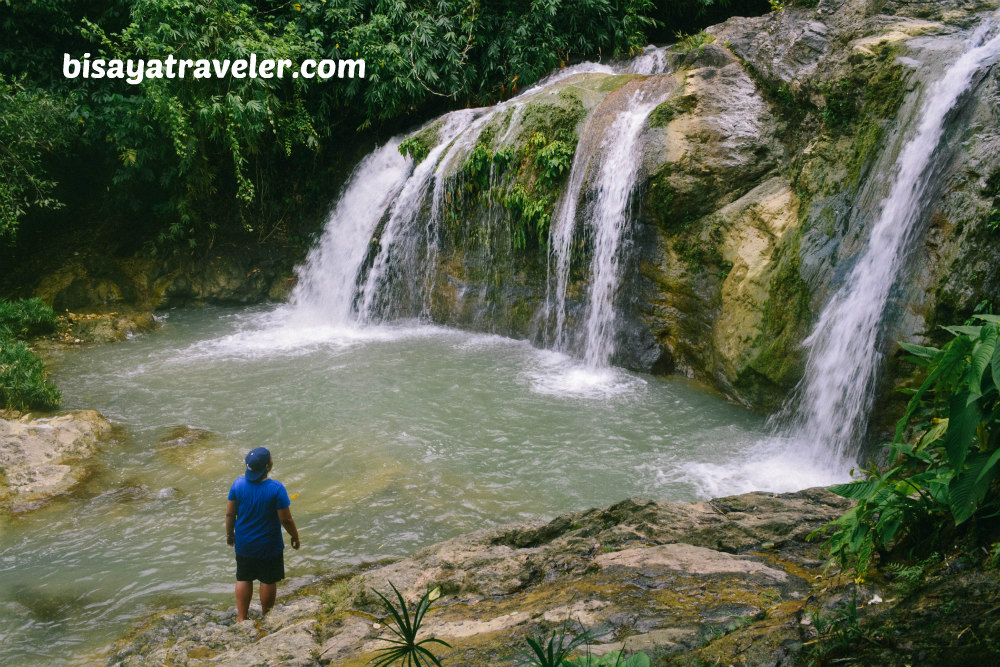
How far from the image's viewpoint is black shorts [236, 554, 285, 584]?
14.1 ft

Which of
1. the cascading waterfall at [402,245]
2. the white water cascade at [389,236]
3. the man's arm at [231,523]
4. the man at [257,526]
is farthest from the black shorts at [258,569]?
the cascading waterfall at [402,245]

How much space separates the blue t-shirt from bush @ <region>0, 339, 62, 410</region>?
199 inches

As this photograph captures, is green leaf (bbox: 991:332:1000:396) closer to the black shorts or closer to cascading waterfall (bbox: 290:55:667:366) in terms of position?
the black shorts

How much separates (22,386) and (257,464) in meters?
5.31

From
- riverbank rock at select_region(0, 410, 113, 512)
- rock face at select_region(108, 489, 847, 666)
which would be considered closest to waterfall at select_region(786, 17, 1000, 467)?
rock face at select_region(108, 489, 847, 666)

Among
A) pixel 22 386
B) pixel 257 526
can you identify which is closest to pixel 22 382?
pixel 22 386

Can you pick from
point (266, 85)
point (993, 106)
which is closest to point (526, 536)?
point (993, 106)

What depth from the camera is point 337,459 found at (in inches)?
265

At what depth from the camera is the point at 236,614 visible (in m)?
4.38

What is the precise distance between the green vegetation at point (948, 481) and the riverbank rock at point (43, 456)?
6435 millimetres

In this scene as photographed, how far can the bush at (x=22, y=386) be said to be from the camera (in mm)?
7688

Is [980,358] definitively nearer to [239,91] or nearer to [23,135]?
[239,91]

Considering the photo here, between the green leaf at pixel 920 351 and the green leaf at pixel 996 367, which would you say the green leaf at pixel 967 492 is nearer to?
the green leaf at pixel 996 367

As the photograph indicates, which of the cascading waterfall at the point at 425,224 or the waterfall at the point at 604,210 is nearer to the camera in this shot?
the waterfall at the point at 604,210
